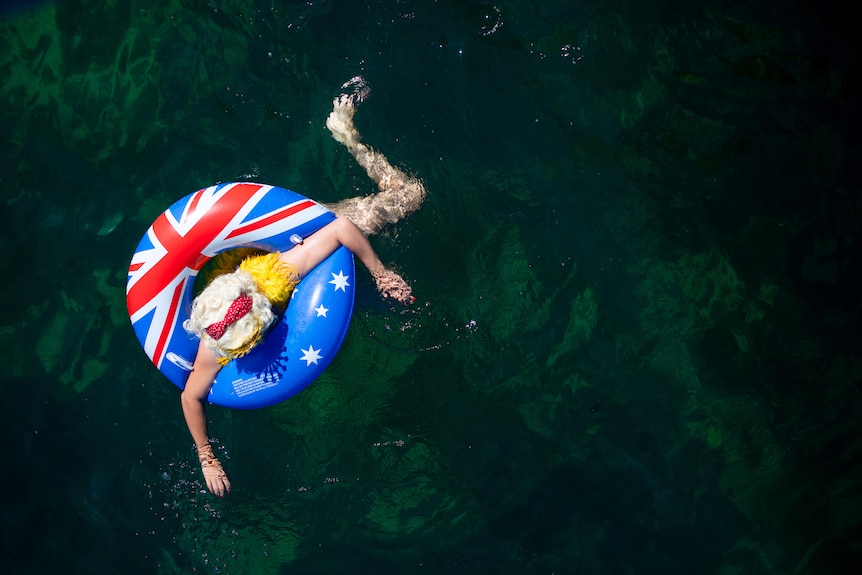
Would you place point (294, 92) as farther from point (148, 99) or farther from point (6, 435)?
point (6, 435)

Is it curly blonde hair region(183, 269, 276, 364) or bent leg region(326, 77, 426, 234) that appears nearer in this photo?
curly blonde hair region(183, 269, 276, 364)

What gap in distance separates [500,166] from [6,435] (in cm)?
403

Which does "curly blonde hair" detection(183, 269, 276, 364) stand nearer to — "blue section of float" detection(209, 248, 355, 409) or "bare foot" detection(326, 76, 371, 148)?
"blue section of float" detection(209, 248, 355, 409)

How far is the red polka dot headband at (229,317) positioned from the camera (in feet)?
10.00

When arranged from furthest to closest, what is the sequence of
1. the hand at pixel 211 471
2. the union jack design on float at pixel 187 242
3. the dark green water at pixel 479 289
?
the dark green water at pixel 479 289 < the hand at pixel 211 471 < the union jack design on float at pixel 187 242

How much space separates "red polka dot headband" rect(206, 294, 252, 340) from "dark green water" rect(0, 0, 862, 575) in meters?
1.47

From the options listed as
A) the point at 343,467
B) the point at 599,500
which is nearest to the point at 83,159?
the point at 343,467

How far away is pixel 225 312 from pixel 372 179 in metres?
1.59

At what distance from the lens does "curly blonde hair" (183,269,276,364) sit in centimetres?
306

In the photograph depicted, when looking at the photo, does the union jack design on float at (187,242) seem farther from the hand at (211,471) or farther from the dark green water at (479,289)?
the dark green water at (479,289)

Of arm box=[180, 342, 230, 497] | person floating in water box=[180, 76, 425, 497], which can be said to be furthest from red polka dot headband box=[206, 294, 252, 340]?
arm box=[180, 342, 230, 497]

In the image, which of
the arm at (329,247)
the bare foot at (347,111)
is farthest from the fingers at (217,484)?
the bare foot at (347,111)

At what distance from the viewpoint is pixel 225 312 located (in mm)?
3059

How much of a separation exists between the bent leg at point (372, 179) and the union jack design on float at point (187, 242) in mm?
492
